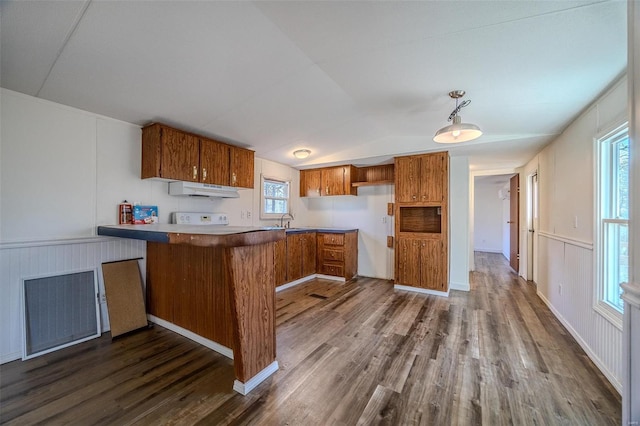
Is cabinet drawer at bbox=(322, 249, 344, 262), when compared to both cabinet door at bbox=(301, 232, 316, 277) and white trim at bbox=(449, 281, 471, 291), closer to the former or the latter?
cabinet door at bbox=(301, 232, 316, 277)

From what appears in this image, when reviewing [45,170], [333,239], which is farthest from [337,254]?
A: [45,170]

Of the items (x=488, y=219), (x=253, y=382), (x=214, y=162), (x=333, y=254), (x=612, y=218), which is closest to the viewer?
(x=253, y=382)

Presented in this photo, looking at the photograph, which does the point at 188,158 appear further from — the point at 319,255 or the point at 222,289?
the point at 319,255

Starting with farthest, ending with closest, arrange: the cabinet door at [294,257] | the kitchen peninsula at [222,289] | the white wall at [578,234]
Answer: the cabinet door at [294,257]
the white wall at [578,234]
the kitchen peninsula at [222,289]

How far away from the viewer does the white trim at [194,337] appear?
2227 millimetres

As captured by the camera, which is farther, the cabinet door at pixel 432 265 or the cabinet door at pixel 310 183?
the cabinet door at pixel 310 183

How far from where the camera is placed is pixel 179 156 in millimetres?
2930

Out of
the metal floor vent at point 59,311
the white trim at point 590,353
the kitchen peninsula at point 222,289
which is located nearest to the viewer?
the kitchen peninsula at point 222,289

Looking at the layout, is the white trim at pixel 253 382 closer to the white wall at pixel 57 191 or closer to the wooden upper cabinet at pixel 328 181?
the white wall at pixel 57 191

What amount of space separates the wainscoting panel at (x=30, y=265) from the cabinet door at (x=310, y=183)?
3.41m

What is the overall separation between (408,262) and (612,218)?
248 centimetres

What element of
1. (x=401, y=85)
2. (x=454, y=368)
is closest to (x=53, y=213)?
(x=401, y=85)

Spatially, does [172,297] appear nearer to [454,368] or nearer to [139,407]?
[139,407]

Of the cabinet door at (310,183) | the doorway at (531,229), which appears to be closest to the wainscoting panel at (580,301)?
the doorway at (531,229)
